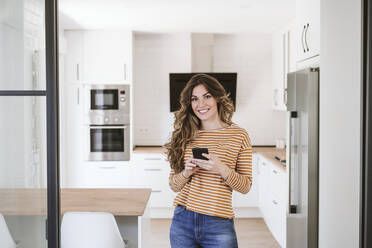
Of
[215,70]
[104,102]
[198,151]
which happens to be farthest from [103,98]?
[198,151]

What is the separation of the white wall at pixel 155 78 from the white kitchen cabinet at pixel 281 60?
46.0 inches

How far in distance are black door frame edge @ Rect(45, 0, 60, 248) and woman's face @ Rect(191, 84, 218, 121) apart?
72 cm

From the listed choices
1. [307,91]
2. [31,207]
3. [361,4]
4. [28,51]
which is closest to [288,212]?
[307,91]

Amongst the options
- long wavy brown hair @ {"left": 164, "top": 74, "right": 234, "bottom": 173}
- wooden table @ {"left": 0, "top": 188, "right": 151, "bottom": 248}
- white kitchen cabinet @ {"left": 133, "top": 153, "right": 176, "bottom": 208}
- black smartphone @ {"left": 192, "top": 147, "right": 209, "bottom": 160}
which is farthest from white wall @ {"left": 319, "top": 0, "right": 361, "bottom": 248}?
white kitchen cabinet @ {"left": 133, "top": 153, "right": 176, "bottom": 208}

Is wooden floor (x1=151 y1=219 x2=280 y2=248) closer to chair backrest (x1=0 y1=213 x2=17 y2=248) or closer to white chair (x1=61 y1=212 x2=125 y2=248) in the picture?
white chair (x1=61 y1=212 x2=125 y2=248)

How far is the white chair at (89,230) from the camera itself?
217cm

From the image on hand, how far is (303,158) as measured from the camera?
2.53 m

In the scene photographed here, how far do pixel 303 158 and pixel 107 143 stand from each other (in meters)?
2.94

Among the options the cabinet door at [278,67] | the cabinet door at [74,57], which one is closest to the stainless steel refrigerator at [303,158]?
the cabinet door at [278,67]

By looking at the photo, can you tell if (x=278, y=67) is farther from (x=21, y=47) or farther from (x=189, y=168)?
(x=21, y=47)

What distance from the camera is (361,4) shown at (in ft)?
4.65

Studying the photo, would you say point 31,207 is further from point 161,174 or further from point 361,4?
point 161,174

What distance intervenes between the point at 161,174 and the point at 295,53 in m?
2.50

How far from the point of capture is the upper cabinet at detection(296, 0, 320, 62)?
243cm
